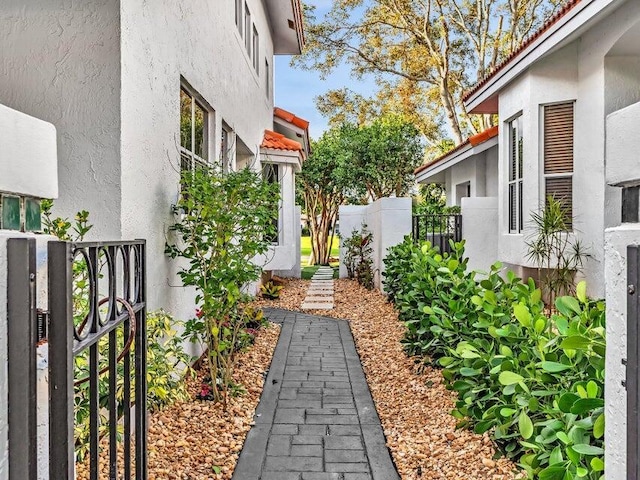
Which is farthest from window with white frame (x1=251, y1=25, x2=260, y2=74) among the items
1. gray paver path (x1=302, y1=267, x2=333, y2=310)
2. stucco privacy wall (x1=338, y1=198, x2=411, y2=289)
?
gray paver path (x1=302, y1=267, x2=333, y2=310)

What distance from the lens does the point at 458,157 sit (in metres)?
14.7

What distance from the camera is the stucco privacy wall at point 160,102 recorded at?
4176 mm

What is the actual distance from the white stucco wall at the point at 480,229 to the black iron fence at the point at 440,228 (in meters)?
0.18

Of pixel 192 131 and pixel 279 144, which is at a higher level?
pixel 279 144

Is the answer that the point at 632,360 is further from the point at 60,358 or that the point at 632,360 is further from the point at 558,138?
the point at 558,138

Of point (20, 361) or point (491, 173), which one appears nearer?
point (20, 361)

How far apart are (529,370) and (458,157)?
40.3ft

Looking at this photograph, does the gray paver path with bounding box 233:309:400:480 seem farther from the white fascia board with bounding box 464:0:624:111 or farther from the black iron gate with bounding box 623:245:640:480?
the white fascia board with bounding box 464:0:624:111

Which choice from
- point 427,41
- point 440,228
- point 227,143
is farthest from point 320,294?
point 427,41

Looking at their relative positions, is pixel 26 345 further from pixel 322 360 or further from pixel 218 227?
pixel 322 360

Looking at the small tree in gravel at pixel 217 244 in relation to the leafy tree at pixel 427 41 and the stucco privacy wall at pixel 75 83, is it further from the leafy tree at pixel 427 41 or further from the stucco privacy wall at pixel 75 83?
the leafy tree at pixel 427 41

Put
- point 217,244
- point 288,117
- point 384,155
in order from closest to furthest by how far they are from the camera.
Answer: point 217,244, point 288,117, point 384,155

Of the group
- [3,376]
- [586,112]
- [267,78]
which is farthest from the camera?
[267,78]

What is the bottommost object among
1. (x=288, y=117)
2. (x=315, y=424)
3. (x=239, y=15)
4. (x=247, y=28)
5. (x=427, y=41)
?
(x=315, y=424)
